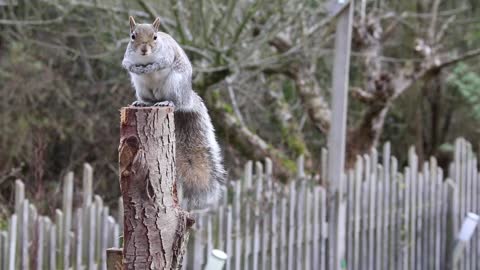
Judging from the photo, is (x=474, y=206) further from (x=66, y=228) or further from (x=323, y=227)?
(x=66, y=228)

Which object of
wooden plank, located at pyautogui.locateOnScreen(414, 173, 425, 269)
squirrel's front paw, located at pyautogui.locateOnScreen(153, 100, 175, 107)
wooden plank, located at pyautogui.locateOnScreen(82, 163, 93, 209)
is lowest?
wooden plank, located at pyautogui.locateOnScreen(414, 173, 425, 269)

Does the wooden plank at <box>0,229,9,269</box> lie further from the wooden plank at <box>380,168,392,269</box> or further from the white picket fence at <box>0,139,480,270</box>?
the wooden plank at <box>380,168,392,269</box>

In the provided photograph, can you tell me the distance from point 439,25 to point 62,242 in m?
5.70

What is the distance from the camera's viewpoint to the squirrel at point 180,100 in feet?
7.30

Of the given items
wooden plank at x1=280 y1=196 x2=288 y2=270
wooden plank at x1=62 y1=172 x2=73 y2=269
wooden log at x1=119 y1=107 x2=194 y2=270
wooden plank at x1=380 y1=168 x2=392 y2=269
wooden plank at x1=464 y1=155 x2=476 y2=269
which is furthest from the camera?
wooden plank at x1=464 y1=155 x2=476 y2=269

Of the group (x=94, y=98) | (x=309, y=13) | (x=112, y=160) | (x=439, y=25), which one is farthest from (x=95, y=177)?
(x=439, y=25)

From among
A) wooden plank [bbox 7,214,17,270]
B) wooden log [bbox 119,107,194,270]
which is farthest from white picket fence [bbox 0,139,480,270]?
wooden log [bbox 119,107,194,270]

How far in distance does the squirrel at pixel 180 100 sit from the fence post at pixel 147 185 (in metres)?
0.27

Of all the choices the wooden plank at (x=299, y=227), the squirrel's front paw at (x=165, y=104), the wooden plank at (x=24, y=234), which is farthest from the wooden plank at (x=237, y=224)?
the squirrel's front paw at (x=165, y=104)

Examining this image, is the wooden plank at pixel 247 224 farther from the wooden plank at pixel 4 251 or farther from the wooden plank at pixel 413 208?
the wooden plank at pixel 413 208

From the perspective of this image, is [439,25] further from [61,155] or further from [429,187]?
[61,155]

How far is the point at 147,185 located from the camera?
1.98 metres

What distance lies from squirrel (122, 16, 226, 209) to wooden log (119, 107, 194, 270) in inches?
10.8

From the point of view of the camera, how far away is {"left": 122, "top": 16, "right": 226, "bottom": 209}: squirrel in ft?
7.30
